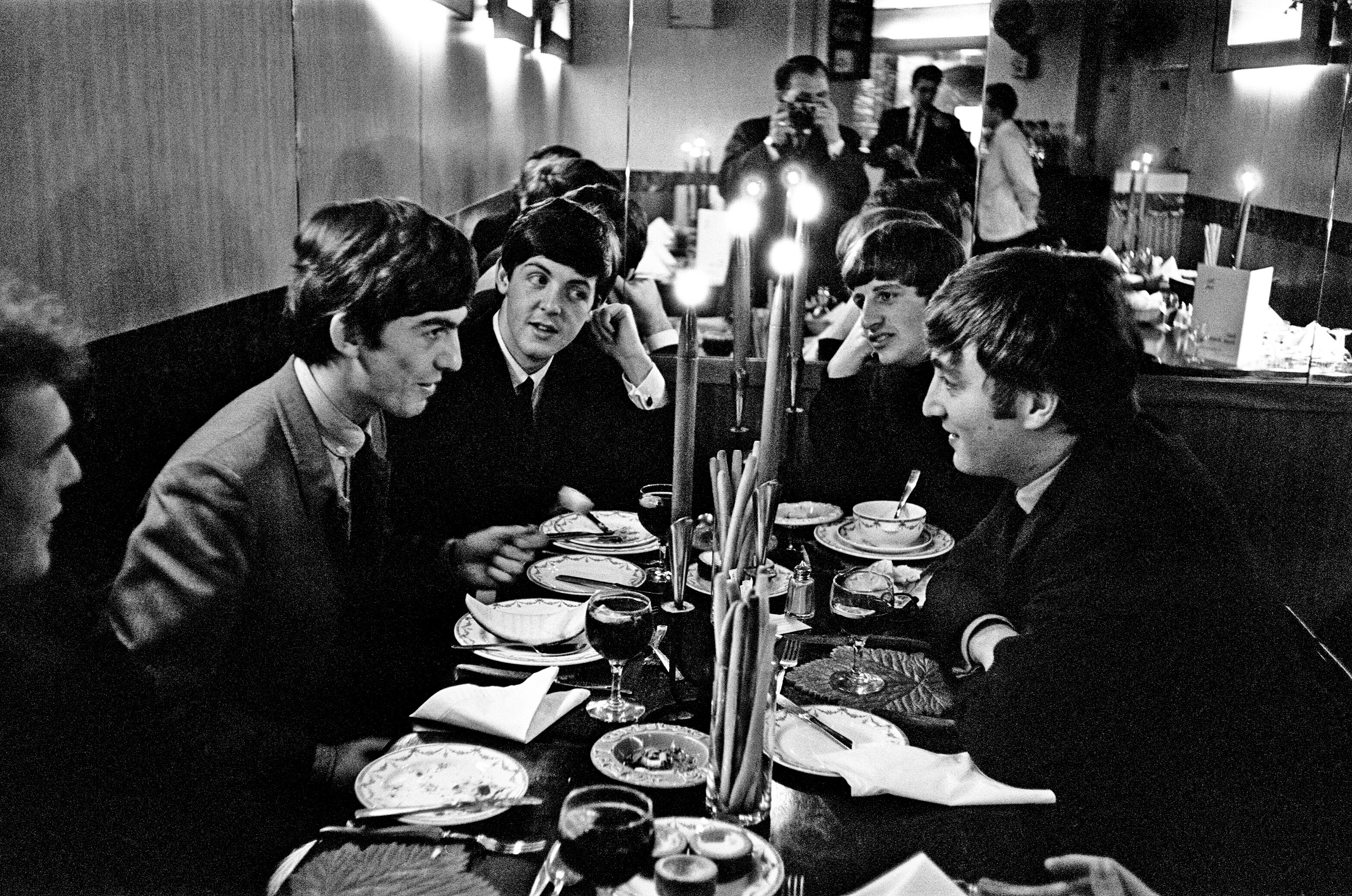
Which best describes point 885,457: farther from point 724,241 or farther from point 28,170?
point 28,170

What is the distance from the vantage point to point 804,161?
2.61 meters

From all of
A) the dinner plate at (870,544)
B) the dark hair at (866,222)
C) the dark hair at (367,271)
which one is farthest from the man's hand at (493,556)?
the dark hair at (866,222)

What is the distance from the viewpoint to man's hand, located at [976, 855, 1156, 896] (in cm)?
117

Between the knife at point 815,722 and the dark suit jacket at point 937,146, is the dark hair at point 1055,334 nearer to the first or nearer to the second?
the knife at point 815,722

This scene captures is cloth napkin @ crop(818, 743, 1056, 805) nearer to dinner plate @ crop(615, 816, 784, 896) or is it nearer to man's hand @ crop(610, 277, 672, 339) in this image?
dinner plate @ crop(615, 816, 784, 896)

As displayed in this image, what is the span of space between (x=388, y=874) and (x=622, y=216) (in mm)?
1647

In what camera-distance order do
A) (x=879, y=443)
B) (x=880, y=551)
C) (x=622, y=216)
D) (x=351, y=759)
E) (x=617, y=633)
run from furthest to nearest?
(x=879, y=443), (x=622, y=216), (x=880, y=551), (x=617, y=633), (x=351, y=759)

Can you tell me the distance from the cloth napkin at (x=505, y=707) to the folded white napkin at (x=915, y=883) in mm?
512

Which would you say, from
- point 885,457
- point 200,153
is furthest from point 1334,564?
point 200,153

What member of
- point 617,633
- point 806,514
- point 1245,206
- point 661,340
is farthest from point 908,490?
point 617,633

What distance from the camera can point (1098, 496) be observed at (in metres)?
1.74

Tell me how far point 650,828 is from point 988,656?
78 centimetres

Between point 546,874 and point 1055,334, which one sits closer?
point 546,874

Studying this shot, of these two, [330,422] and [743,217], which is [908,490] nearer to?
[743,217]
